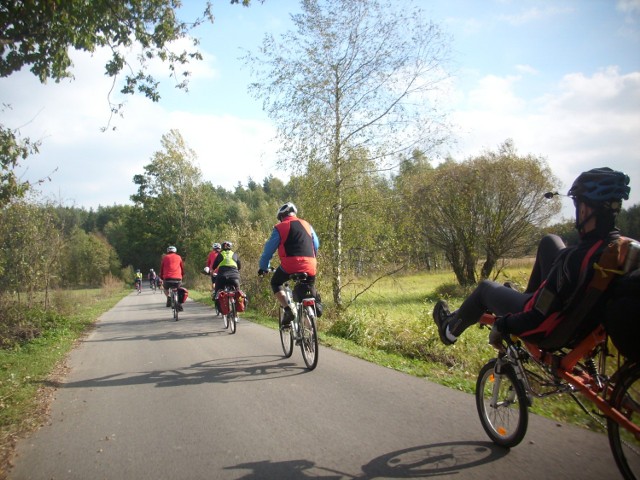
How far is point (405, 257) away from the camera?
1142 centimetres

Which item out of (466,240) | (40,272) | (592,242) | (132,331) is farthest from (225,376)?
(466,240)

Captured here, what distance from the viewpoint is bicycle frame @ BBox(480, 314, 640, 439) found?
2.46m

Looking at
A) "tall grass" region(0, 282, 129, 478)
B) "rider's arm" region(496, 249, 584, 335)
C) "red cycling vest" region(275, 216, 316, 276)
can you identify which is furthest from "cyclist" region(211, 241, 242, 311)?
"rider's arm" region(496, 249, 584, 335)

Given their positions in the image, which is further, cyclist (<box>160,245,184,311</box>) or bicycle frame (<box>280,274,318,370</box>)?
cyclist (<box>160,245,184,311</box>)

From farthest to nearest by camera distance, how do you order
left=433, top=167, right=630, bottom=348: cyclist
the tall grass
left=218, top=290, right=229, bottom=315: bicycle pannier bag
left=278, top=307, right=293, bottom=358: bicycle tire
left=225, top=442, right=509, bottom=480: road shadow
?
left=218, top=290, right=229, bottom=315: bicycle pannier bag < left=278, top=307, right=293, bottom=358: bicycle tire < the tall grass < left=225, top=442, right=509, bottom=480: road shadow < left=433, top=167, right=630, bottom=348: cyclist

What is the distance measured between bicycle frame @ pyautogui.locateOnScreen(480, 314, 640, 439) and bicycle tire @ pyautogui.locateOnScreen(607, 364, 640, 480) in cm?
5

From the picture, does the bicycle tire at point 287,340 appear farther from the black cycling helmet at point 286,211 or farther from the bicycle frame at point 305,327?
the black cycling helmet at point 286,211

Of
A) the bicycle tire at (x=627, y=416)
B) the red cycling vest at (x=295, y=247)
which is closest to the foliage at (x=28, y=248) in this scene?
the red cycling vest at (x=295, y=247)

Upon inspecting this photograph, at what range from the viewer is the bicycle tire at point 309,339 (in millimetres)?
5809

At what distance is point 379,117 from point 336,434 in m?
11.5

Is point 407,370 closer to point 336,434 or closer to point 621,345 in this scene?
point 336,434

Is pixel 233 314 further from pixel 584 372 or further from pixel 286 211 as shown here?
pixel 584 372

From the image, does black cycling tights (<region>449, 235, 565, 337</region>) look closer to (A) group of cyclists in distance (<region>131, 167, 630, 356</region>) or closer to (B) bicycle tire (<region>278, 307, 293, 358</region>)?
(A) group of cyclists in distance (<region>131, 167, 630, 356</region>)

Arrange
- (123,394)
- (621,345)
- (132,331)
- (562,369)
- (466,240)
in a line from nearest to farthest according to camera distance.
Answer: (621,345) < (562,369) < (123,394) < (132,331) < (466,240)
